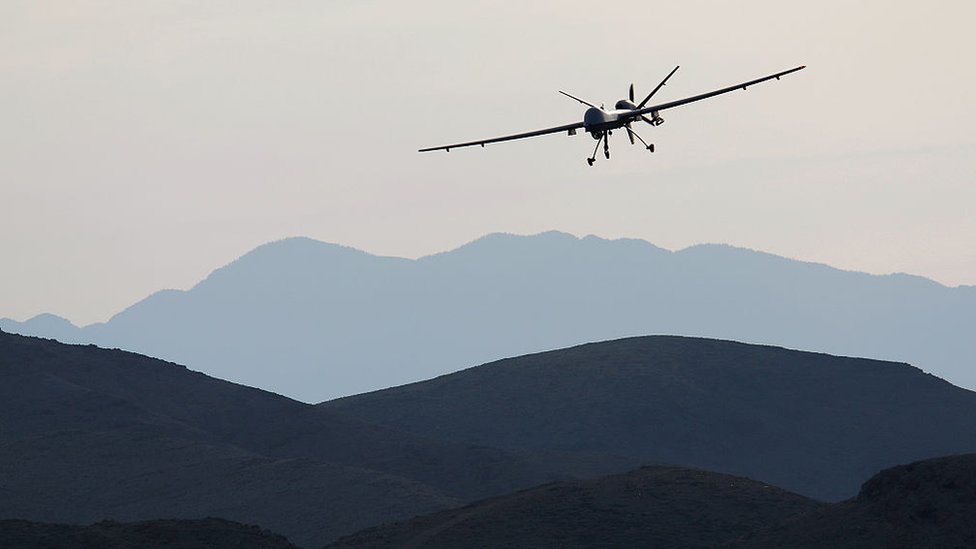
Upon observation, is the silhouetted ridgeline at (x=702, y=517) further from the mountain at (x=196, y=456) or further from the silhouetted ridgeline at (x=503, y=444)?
the mountain at (x=196, y=456)

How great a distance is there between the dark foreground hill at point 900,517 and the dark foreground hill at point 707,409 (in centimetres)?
6492

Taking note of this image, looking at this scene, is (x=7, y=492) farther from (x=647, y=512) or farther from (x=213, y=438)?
(x=647, y=512)

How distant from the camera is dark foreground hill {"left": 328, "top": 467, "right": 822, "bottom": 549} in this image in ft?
233

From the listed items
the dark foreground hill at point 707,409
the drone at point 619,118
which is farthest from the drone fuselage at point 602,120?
the dark foreground hill at point 707,409

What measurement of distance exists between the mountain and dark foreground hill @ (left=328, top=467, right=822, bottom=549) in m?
15.5

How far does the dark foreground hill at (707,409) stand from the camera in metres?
138

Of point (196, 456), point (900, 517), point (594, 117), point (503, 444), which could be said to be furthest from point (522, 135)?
point (503, 444)

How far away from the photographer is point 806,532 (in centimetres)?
6325

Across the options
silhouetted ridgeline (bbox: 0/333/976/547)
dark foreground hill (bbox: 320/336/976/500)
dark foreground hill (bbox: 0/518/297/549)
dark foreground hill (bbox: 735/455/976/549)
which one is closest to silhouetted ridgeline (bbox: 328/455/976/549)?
dark foreground hill (bbox: 735/455/976/549)

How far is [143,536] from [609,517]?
77.0 ft

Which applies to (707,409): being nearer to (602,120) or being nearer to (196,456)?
(196,456)

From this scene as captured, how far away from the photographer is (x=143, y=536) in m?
68.8

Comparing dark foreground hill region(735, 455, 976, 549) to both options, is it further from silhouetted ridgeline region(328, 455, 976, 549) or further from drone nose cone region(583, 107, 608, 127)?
drone nose cone region(583, 107, 608, 127)

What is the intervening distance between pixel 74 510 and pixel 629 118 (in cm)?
5676
